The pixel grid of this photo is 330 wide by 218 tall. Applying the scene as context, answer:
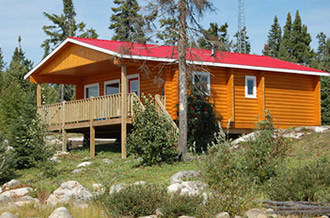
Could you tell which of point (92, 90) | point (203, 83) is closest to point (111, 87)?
point (92, 90)

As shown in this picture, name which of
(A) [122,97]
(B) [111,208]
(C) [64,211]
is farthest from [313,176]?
(A) [122,97]

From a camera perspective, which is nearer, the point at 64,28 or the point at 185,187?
the point at 185,187

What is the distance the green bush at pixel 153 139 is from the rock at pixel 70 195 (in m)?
5.02

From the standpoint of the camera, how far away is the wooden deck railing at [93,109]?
66.3 feet

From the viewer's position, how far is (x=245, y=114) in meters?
22.8

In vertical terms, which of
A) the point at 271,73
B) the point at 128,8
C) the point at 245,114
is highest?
the point at 128,8

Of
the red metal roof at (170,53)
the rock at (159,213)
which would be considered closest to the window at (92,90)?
the red metal roof at (170,53)

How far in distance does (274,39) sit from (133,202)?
53.6 m

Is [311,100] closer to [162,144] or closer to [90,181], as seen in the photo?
[162,144]

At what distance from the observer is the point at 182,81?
17.5 meters

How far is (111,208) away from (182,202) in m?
1.34

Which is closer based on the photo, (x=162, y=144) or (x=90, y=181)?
(x=90, y=181)

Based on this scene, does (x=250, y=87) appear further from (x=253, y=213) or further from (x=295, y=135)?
(x=253, y=213)

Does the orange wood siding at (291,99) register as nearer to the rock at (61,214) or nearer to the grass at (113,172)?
the grass at (113,172)
